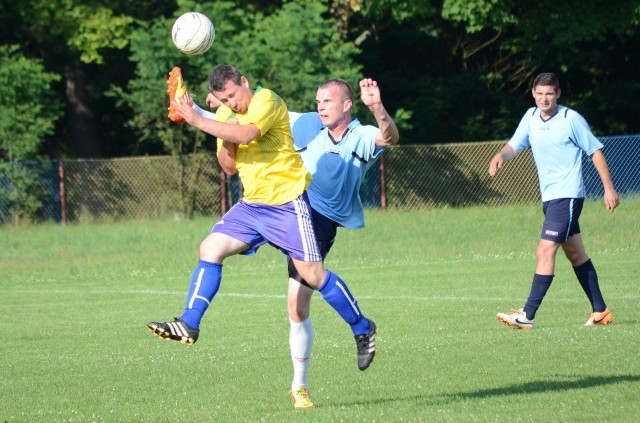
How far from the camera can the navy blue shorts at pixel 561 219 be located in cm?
1070

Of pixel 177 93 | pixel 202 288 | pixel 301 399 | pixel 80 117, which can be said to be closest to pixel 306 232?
pixel 202 288

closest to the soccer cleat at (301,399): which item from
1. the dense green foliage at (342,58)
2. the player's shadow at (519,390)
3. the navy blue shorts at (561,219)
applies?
the player's shadow at (519,390)

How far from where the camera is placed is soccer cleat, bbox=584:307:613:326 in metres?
10.6

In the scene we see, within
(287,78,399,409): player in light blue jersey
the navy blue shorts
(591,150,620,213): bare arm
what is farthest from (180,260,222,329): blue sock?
(591,150,620,213): bare arm

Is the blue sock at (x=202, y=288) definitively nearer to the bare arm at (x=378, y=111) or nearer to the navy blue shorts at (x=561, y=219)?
the bare arm at (x=378, y=111)

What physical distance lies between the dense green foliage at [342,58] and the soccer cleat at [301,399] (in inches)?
860

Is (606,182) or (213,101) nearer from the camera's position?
(213,101)

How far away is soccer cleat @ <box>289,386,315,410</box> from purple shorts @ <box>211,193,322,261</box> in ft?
2.82

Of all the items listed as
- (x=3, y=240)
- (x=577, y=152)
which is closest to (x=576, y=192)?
(x=577, y=152)

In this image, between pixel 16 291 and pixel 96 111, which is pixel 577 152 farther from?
pixel 96 111

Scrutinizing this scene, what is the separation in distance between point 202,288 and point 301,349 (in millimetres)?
847

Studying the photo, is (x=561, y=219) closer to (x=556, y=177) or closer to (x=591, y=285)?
(x=556, y=177)

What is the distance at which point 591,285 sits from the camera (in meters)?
10.9

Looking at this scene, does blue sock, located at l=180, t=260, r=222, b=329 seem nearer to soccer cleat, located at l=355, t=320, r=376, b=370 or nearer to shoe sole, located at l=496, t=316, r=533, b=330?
soccer cleat, located at l=355, t=320, r=376, b=370
